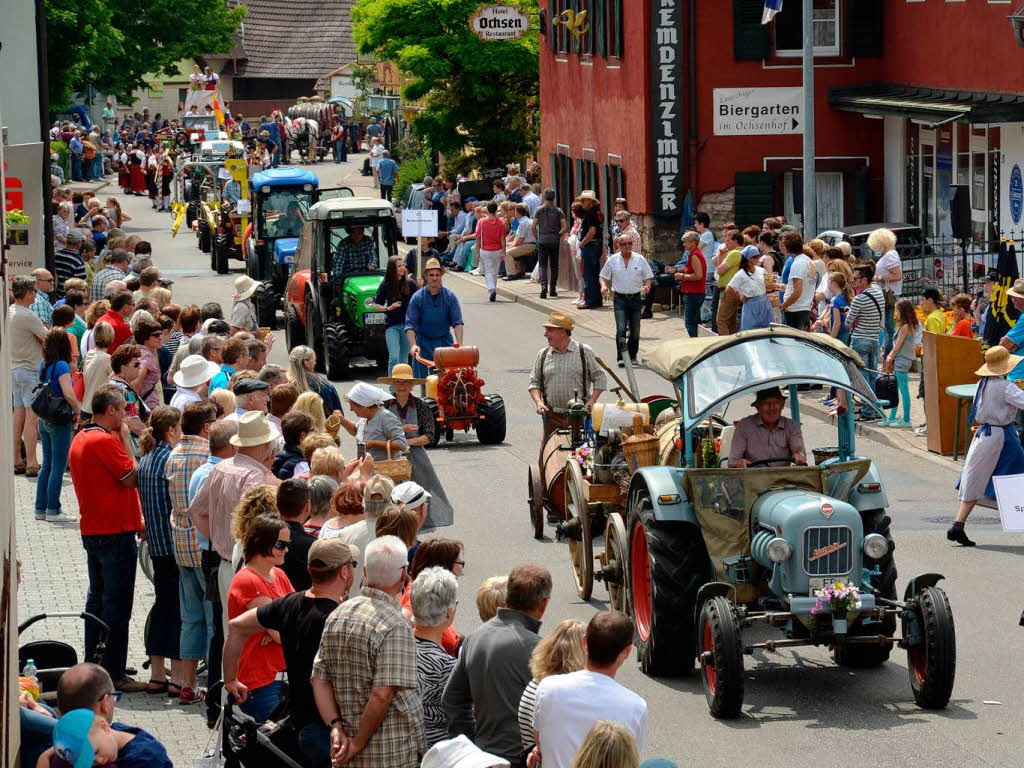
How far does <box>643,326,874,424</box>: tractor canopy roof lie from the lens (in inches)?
422

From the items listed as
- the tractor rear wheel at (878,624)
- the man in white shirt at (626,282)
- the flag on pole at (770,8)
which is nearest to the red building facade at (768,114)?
the flag on pole at (770,8)

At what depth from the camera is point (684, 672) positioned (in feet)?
36.1

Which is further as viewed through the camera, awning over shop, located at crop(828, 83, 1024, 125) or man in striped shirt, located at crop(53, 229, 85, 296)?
awning over shop, located at crop(828, 83, 1024, 125)

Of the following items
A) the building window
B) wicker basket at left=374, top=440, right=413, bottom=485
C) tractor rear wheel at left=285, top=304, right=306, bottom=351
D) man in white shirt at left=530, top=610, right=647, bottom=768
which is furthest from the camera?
the building window

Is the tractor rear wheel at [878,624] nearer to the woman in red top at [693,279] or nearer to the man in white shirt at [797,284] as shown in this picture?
the man in white shirt at [797,284]

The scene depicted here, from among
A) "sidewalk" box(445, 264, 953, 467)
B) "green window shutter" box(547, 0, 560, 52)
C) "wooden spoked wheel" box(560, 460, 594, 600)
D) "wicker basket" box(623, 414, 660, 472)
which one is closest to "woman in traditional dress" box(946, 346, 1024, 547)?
Answer: "wicker basket" box(623, 414, 660, 472)

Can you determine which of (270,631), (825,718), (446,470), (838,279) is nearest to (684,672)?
(825,718)

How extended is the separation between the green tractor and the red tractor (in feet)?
14.0

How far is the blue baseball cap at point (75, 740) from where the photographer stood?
21.6ft

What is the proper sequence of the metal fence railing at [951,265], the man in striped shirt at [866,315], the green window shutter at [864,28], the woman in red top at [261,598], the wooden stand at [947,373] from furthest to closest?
1. the green window shutter at [864,28]
2. the metal fence railing at [951,265]
3. the man in striped shirt at [866,315]
4. the wooden stand at [947,373]
5. the woman in red top at [261,598]

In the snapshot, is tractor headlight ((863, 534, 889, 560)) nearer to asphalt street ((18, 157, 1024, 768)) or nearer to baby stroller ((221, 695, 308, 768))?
asphalt street ((18, 157, 1024, 768))

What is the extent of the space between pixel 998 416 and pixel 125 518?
7085 millimetres

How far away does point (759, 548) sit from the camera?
33.8 feet

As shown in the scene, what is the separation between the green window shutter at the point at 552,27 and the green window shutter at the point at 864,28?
9340mm
